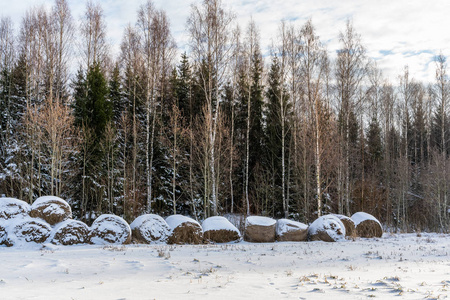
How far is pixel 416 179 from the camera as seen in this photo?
32.6m

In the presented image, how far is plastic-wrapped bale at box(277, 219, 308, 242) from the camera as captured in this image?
12.8 m

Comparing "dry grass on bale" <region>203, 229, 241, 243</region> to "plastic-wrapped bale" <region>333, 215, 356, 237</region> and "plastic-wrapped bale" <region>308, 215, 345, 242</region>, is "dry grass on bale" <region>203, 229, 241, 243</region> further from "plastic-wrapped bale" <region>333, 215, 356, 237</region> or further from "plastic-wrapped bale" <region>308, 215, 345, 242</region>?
"plastic-wrapped bale" <region>333, 215, 356, 237</region>

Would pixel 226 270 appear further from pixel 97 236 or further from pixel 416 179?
pixel 416 179

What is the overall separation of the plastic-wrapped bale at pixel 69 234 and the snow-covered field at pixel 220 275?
→ 6.86ft

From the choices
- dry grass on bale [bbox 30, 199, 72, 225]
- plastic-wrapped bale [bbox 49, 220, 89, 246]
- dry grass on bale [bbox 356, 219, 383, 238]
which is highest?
dry grass on bale [bbox 30, 199, 72, 225]

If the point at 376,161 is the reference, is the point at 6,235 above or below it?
below

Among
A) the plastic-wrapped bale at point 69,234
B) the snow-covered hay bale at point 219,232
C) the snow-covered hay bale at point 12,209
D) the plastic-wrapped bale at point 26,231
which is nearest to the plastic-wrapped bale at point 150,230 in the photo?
the snow-covered hay bale at point 219,232

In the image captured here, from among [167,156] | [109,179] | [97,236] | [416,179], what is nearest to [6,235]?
[97,236]

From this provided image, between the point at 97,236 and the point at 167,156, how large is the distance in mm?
12894

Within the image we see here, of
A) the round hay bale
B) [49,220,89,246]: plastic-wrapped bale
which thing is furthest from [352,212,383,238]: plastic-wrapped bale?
the round hay bale

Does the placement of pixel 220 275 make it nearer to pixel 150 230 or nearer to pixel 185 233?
pixel 185 233

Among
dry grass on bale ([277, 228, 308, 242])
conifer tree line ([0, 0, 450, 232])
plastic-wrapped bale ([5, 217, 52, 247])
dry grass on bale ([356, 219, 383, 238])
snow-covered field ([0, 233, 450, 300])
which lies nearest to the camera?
snow-covered field ([0, 233, 450, 300])

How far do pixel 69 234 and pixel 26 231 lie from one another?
Result: 1247 mm

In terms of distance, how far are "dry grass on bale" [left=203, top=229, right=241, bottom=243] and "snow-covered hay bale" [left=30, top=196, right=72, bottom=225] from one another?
486cm
